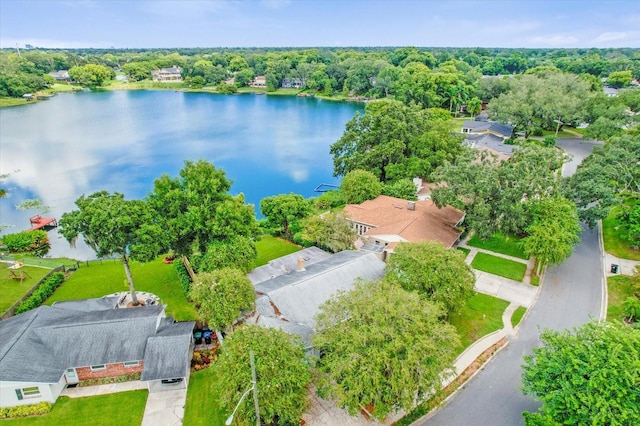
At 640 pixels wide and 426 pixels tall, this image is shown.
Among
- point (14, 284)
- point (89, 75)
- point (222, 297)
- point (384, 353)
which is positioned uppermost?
point (89, 75)

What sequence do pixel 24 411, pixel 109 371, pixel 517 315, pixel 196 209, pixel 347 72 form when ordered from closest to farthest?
pixel 24 411 < pixel 109 371 < pixel 517 315 < pixel 196 209 < pixel 347 72

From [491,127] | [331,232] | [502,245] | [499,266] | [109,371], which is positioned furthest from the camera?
[491,127]

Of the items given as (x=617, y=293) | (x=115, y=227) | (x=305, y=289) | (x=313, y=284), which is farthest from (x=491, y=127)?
(x=115, y=227)

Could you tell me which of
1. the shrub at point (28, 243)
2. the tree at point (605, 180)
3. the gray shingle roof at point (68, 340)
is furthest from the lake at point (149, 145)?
the tree at point (605, 180)

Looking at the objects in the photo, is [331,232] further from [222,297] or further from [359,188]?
[222,297]

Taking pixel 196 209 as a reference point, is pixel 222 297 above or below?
below

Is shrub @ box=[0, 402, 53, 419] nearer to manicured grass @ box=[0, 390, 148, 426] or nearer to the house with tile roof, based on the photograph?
manicured grass @ box=[0, 390, 148, 426]

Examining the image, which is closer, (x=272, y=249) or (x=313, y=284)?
(x=313, y=284)
